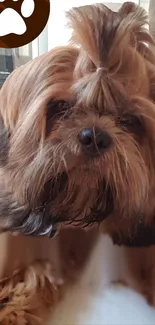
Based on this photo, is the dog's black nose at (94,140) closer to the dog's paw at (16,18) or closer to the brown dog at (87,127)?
the brown dog at (87,127)

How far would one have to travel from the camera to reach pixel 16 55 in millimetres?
1004

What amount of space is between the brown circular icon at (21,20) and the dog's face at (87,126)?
0.04 meters

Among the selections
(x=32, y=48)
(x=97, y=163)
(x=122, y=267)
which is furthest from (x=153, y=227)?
(x=32, y=48)

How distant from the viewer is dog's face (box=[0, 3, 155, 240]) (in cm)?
79

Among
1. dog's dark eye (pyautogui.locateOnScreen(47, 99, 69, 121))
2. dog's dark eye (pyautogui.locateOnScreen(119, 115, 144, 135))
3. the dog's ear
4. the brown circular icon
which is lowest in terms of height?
the dog's ear

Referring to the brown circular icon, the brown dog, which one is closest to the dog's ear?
the brown dog

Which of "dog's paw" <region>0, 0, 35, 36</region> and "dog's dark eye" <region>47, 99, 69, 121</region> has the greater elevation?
"dog's paw" <region>0, 0, 35, 36</region>

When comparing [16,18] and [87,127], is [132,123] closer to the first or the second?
[87,127]

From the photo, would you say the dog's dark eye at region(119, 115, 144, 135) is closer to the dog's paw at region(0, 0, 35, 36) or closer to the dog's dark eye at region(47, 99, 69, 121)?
the dog's dark eye at region(47, 99, 69, 121)

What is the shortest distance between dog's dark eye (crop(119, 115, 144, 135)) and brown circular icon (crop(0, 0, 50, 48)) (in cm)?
20

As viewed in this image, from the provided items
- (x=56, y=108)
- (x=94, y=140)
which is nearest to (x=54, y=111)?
(x=56, y=108)

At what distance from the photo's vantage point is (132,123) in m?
0.85

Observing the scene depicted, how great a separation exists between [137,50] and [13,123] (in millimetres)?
231

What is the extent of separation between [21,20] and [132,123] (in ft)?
0.77
